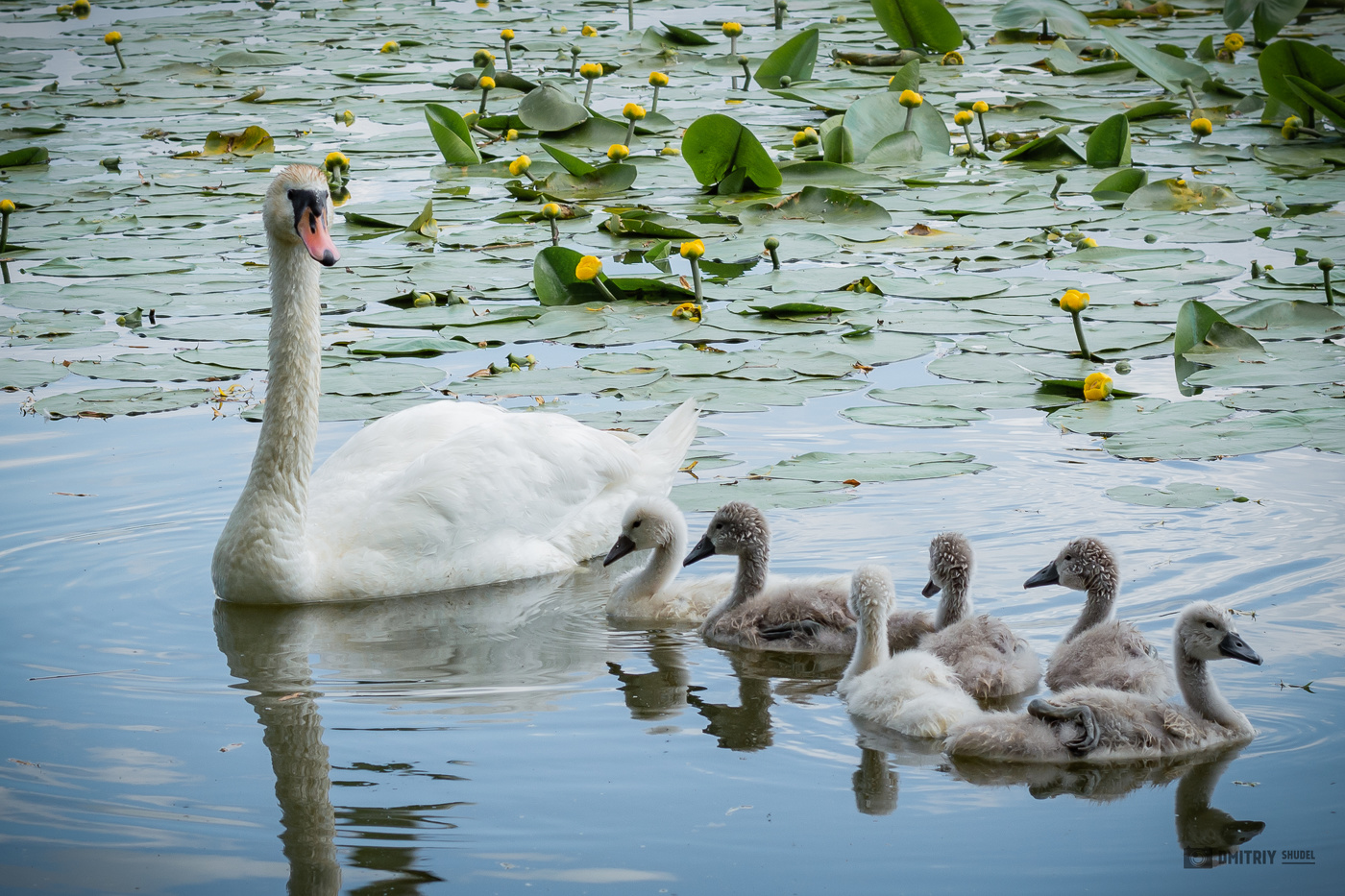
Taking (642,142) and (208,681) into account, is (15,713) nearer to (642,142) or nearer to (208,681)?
(208,681)

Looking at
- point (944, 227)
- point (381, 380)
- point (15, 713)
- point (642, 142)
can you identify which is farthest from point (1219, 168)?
point (15, 713)

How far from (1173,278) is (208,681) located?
5254mm

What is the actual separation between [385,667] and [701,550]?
3.47 feet

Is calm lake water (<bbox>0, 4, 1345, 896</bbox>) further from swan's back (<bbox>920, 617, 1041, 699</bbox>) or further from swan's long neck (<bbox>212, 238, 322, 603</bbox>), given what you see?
swan's back (<bbox>920, 617, 1041, 699</bbox>)

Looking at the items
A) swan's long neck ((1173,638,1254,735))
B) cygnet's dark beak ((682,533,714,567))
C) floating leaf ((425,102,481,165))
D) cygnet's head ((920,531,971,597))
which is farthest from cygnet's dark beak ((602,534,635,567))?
floating leaf ((425,102,481,165))

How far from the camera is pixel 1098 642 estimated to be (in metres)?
4.05

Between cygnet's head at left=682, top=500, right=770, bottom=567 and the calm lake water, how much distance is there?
32 cm

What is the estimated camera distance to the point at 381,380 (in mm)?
6613

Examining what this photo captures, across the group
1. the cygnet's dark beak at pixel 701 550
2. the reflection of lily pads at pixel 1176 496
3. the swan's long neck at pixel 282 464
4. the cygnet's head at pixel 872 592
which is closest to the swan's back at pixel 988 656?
the cygnet's head at pixel 872 592

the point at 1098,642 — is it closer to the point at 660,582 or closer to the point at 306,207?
the point at 660,582

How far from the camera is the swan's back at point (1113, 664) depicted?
3.90 meters

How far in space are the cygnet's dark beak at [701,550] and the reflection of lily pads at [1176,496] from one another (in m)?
1.49

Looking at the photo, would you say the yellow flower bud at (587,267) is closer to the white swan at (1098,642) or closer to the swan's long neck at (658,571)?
the swan's long neck at (658,571)

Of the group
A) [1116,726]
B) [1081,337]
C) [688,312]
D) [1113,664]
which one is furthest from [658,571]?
[688,312]
